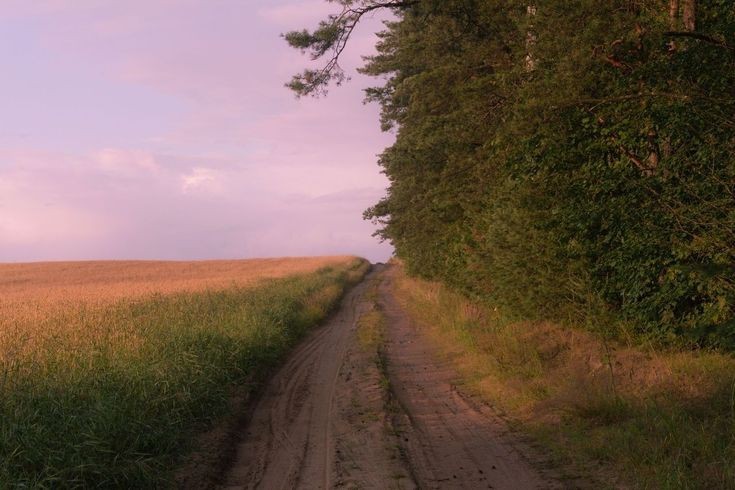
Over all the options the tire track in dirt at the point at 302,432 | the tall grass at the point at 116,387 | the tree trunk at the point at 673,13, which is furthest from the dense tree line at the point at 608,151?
the tall grass at the point at 116,387

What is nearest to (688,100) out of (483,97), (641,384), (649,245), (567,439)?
(649,245)

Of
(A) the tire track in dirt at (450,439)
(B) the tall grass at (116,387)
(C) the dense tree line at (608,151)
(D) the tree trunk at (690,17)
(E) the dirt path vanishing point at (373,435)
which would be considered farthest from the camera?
(D) the tree trunk at (690,17)

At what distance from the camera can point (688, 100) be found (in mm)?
7289

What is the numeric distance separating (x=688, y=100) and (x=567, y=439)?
4.47 meters

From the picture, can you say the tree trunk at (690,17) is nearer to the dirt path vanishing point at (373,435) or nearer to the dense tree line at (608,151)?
the dense tree line at (608,151)

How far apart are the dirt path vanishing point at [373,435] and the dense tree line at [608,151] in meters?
2.81

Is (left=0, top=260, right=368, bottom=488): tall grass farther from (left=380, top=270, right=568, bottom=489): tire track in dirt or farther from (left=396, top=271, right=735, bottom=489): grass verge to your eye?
(left=396, top=271, right=735, bottom=489): grass verge

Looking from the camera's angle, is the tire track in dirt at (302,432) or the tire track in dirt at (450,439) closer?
the tire track in dirt at (450,439)

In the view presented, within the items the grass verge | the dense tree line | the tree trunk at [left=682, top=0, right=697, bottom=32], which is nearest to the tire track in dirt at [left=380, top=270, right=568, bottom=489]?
the grass verge

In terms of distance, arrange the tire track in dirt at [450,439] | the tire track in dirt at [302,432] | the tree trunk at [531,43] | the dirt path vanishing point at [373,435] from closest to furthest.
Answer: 1. the tire track in dirt at [450,439]
2. the dirt path vanishing point at [373,435]
3. the tire track in dirt at [302,432]
4. the tree trunk at [531,43]

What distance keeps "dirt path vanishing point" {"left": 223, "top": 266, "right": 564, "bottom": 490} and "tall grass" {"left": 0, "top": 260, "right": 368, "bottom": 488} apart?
0.77m

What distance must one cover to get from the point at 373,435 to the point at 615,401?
3055 mm

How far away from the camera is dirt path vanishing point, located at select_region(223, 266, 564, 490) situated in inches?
236

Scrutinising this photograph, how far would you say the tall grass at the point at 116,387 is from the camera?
17.5 ft
